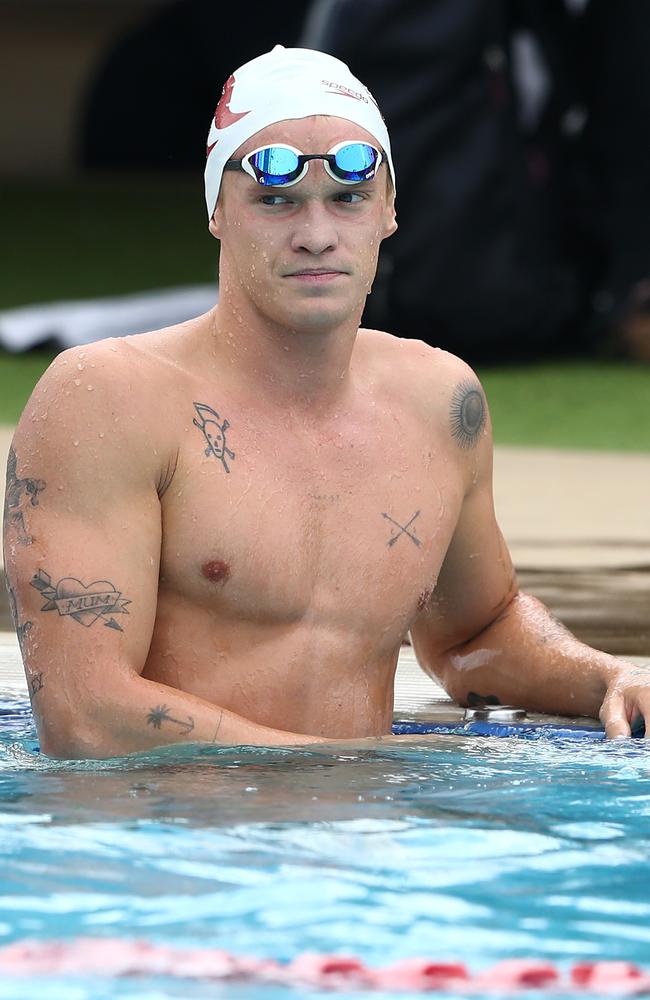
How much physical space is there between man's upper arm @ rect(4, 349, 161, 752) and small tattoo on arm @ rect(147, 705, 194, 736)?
0.09m

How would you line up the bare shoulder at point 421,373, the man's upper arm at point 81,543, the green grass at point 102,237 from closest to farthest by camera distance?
the man's upper arm at point 81,543
the bare shoulder at point 421,373
the green grass at point 102,237

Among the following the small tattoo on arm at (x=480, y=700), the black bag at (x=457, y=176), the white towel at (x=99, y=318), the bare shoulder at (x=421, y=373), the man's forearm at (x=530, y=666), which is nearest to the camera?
the bare shoulder at (x=421, y=373)

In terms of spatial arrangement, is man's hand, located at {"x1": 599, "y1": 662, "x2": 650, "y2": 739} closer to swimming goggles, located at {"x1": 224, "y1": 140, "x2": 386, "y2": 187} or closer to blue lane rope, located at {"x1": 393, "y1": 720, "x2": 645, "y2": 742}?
blue lane rope, located at {"x1": 393, "y1": 720, "x2": 645, "y2": 742}

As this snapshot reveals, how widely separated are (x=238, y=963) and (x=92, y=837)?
22.7 inches

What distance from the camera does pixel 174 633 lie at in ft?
11.8

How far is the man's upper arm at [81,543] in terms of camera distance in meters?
3.41

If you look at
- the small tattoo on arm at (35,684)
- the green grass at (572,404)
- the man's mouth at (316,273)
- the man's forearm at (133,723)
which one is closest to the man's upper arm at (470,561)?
the man's mouth at (316,273)

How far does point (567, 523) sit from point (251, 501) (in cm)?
319

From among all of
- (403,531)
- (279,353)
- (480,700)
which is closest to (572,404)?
(480,700)

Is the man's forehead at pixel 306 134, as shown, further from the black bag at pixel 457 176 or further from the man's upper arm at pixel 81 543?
the black bag at pixel 457 176

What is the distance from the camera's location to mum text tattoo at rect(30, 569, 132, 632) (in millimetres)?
3414

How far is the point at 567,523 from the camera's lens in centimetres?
667

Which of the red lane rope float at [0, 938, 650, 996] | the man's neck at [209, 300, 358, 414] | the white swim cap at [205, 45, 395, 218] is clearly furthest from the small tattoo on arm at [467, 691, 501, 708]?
the red lane rope float at [0, 938, 650, 996]

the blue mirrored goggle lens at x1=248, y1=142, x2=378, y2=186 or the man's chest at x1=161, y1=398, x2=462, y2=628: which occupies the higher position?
the blue mirrored goggle lens at x1=248, y1=142, x2=378, y2=186
